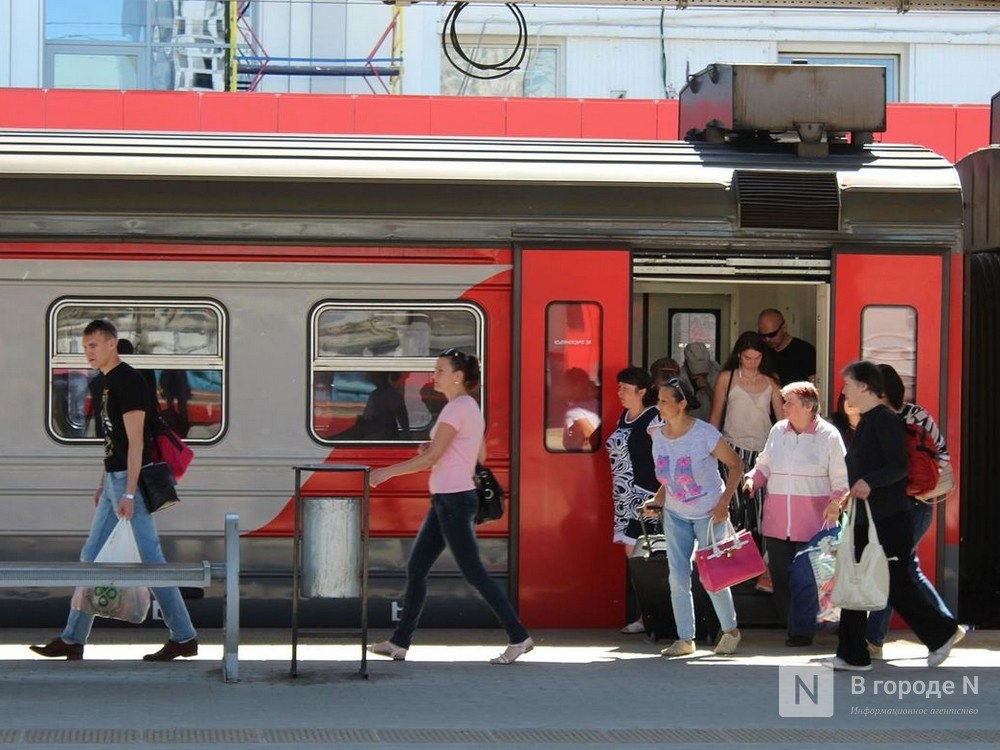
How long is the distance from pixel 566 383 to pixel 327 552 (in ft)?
6.74

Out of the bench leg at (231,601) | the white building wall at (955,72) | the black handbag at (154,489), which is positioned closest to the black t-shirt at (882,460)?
the bench leg at (231,601)

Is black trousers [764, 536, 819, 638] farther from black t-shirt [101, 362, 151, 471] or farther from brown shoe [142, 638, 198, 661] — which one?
black t-shirt [101, 362, 151, 471]

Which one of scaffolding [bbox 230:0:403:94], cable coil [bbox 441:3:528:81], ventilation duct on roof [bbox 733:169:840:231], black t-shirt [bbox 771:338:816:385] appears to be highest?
scaffolding [bbox 230:0:403:94]

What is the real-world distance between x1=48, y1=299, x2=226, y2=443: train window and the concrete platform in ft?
3.92

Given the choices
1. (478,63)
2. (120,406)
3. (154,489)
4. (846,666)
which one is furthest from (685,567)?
(478,63)

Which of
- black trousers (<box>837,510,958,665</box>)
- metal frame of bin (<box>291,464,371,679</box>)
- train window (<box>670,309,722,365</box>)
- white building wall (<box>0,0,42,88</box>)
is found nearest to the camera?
metal frame of bin (<box>291,464,371,679</box>)

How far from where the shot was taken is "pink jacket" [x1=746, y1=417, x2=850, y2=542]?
9.20 m

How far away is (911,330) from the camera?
985 centimetres

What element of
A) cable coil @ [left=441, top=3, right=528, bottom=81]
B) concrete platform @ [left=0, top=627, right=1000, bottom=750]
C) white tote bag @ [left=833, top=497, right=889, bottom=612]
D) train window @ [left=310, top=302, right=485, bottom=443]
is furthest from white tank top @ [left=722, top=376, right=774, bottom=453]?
cable coil @ [left=441, top=3, right=528, bottom=81]

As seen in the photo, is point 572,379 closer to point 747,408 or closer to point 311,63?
point 747,408

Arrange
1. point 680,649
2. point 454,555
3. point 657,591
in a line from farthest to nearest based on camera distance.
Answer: point 657,591
point 680,649
point 454,555

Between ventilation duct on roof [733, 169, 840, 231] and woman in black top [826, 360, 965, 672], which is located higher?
ventilation duct on roof [733, 169, 840, 231]

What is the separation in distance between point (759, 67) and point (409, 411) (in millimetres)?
2965

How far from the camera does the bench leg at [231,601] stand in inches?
305
